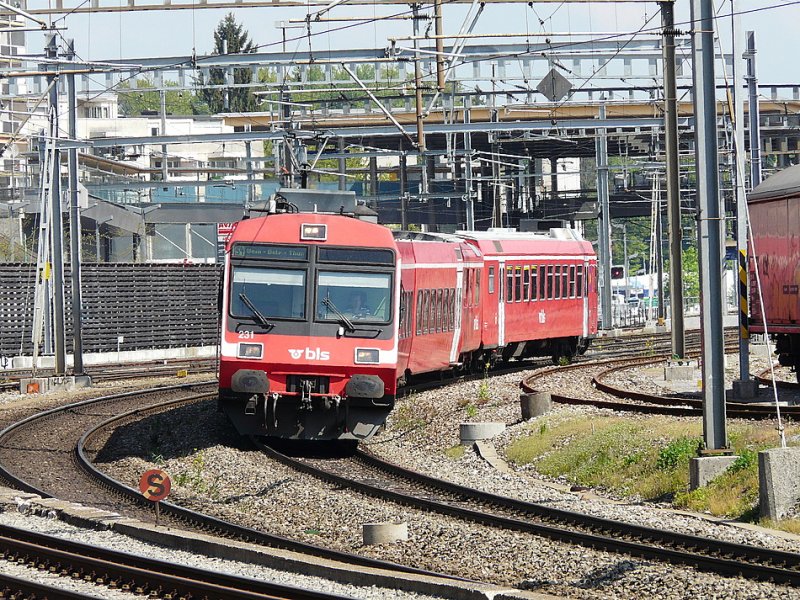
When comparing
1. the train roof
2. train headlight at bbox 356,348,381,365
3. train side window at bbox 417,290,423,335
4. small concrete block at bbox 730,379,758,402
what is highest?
the train roof

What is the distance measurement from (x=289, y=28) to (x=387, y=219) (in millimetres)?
39355

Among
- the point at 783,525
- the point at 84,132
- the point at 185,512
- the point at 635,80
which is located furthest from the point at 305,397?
the point at 84,132

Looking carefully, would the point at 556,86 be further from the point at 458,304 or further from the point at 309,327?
the point at 309,327

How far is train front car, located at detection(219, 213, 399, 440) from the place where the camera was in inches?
711

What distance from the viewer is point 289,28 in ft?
101

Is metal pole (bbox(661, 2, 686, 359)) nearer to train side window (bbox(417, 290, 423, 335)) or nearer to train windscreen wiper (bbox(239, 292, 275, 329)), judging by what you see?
train side window (bbox(417, 290, 423, 335))

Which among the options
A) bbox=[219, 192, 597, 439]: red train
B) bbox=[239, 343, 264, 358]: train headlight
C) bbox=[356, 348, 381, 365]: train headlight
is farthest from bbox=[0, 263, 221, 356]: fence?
bbox=[356, 348, 381, 365]: train headlight

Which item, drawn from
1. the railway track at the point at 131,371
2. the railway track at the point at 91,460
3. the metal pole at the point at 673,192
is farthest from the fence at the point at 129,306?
the metal pole at the point at 673,192

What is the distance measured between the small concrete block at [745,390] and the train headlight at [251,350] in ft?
27.9

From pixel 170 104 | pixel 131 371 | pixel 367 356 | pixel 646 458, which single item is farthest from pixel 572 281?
pixel 170 104

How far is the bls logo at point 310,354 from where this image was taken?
18.1m

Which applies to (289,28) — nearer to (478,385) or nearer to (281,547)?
(478,385)

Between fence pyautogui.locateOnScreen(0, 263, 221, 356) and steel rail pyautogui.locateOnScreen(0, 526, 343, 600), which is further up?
fence pyautogui.locateOnScreen(0, 263, 221, 356)

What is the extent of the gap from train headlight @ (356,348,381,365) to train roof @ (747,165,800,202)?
7846 mm
